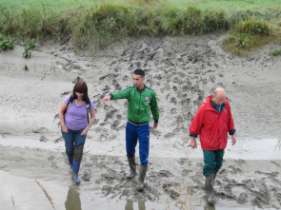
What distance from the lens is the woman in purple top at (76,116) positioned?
29.8 ft

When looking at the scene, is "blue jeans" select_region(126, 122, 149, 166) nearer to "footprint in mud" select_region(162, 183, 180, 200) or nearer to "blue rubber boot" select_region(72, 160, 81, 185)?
"footprint in mud" select_region(162, 183, 180, 200)

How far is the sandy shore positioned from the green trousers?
0.52 metres

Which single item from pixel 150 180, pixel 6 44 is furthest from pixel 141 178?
pixel 6 44

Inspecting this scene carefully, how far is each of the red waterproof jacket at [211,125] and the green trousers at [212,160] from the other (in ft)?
0.31

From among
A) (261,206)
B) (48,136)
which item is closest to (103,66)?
(48,136)

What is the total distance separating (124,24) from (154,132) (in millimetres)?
4462

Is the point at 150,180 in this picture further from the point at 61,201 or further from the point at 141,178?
the point at 61,201

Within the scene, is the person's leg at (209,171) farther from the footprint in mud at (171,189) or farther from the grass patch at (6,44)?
the grass patch at (6,44)

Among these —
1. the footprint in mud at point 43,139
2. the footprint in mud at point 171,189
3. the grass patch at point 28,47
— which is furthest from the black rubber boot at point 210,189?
the grass patch at point 28,47

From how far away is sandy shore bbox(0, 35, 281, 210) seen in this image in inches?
378

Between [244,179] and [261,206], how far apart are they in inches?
39.2

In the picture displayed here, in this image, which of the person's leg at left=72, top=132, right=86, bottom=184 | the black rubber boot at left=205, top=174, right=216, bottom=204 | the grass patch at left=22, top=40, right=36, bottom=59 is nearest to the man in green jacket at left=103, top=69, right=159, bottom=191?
the person's leg at left=72, top=132, right=86, bottom=184

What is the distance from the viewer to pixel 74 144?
9492mm

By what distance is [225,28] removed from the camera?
→ 16.3 metres
